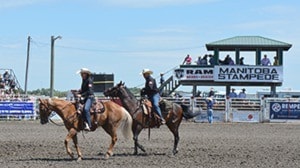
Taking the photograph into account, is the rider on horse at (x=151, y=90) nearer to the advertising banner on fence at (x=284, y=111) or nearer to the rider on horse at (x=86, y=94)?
the rider on horse at (x=86, y=94)

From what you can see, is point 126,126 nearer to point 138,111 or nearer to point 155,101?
point 138,111

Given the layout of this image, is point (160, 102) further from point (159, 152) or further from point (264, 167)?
point (264, 167)

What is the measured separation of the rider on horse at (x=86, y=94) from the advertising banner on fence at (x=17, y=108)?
23.4 meters

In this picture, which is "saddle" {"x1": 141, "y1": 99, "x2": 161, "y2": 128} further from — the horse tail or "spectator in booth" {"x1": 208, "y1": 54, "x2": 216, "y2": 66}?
"spectator in booth" {"x1": 208, "y1": 54, "x2": 216, "y2": 66}

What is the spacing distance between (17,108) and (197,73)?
11579mm

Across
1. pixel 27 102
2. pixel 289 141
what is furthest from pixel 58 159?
pixel 27 102

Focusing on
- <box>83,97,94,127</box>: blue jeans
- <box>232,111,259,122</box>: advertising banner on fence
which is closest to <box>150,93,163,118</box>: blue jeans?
<box>83,97,94,127</box>: blue jeans

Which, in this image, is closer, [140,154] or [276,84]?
[140,154]

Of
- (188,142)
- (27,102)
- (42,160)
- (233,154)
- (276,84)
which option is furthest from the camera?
(276,84)

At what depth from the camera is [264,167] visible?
545 inches

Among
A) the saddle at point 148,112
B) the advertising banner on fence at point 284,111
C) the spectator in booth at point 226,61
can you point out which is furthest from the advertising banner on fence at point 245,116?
the saddle at point 148,112

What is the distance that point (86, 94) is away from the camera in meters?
15.6

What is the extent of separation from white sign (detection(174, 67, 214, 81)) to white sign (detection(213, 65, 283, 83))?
36 centimetres

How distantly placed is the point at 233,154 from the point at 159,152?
1974mm
